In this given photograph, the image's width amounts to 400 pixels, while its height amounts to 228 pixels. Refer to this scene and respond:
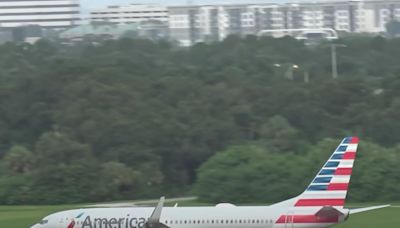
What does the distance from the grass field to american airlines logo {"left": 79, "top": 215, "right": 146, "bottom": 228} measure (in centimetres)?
1158

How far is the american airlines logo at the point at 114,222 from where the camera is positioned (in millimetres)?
58438

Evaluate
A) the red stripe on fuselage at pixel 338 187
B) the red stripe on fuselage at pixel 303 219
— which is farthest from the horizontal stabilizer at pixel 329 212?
the red stripe on fuselage at pixel 338 187

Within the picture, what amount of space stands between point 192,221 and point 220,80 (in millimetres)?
74393

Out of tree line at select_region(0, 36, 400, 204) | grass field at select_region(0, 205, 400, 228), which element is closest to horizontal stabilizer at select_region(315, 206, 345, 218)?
grass field at select_region(0, 205, 400, 228)

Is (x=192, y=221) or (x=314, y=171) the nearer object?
(x=192, y=221)

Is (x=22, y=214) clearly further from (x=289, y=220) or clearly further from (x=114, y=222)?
(x=289, y=220)

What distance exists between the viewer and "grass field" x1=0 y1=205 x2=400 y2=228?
6704cm

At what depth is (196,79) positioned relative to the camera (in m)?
131

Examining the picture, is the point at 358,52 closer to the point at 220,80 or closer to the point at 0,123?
the point at 220,80

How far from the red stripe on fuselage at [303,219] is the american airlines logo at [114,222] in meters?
6.69

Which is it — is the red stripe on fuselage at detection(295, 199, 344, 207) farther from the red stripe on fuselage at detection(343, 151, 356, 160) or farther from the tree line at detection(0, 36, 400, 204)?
the tree line at detection(0, 36, 400, 204)

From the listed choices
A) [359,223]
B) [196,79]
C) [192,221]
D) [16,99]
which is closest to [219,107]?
[196,79]

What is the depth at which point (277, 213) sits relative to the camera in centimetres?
5625

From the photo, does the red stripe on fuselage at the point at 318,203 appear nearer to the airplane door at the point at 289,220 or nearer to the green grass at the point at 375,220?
the airplane door at the point at 289,220
